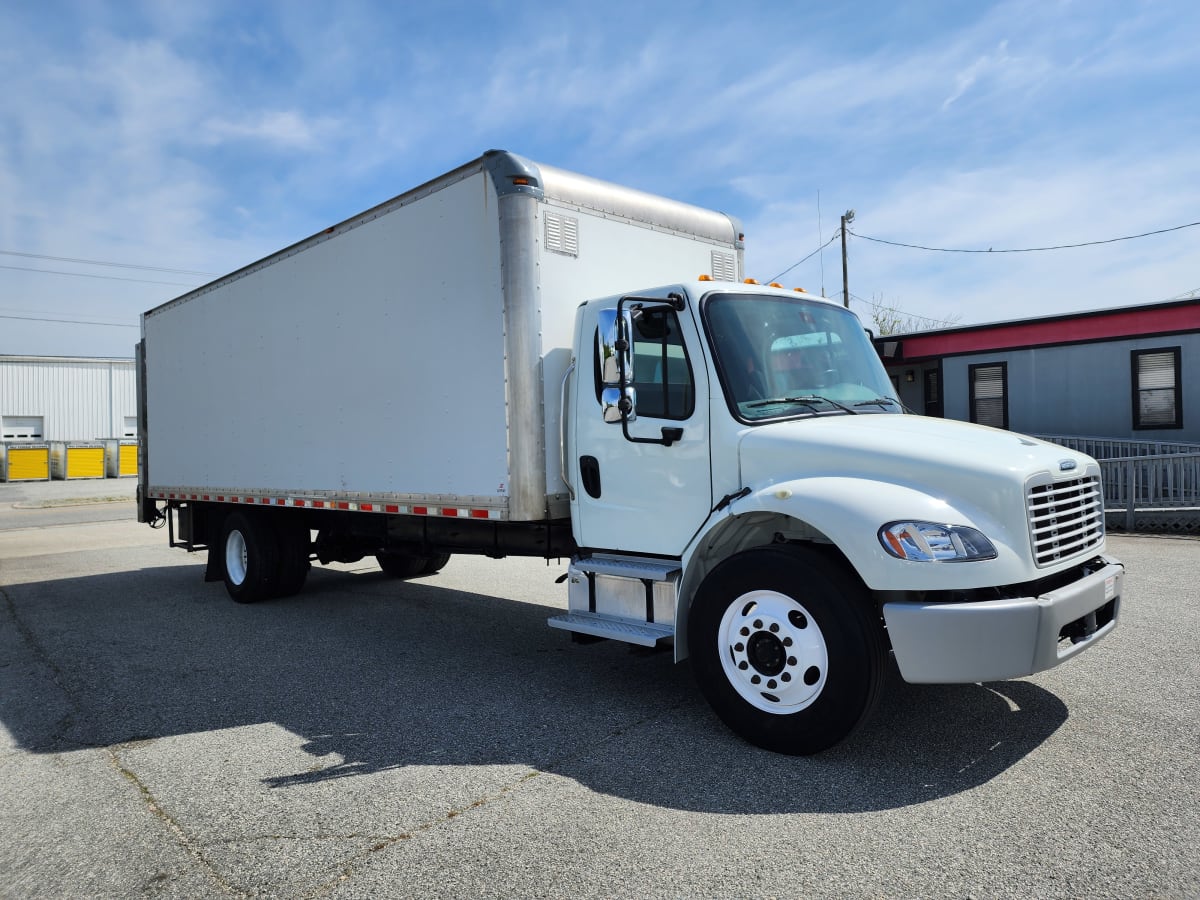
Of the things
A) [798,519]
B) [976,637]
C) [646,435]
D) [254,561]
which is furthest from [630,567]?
[254,561]

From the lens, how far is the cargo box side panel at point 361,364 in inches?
232

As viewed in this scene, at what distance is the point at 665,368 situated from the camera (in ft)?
16.5

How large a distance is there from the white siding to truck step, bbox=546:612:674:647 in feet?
155

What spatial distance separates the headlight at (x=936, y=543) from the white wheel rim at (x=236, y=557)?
7.33m

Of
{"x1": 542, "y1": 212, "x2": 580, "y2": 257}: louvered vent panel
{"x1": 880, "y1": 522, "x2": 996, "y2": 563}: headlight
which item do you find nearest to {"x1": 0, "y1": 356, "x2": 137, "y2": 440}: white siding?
{"x1": 542, "y1": 212, "x2": 580, "y2": 257}: louvered vent panel

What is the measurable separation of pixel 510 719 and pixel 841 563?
213 cm

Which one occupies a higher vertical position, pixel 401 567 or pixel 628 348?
pixel 628 348

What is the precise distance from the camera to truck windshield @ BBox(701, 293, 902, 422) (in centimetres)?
487

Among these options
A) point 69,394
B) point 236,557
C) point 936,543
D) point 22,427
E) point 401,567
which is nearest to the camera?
point 936,543

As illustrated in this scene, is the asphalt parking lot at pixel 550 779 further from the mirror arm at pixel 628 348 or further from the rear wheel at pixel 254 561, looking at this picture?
the rear wheel at pixel 254 561

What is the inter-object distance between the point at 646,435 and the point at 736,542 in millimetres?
818

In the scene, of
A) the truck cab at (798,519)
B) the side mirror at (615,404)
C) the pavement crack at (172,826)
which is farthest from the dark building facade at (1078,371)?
the pavement crack at (172,826)

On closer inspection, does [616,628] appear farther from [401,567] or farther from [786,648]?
[401,567]

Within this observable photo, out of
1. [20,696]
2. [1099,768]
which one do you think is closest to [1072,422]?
[1099,768]
